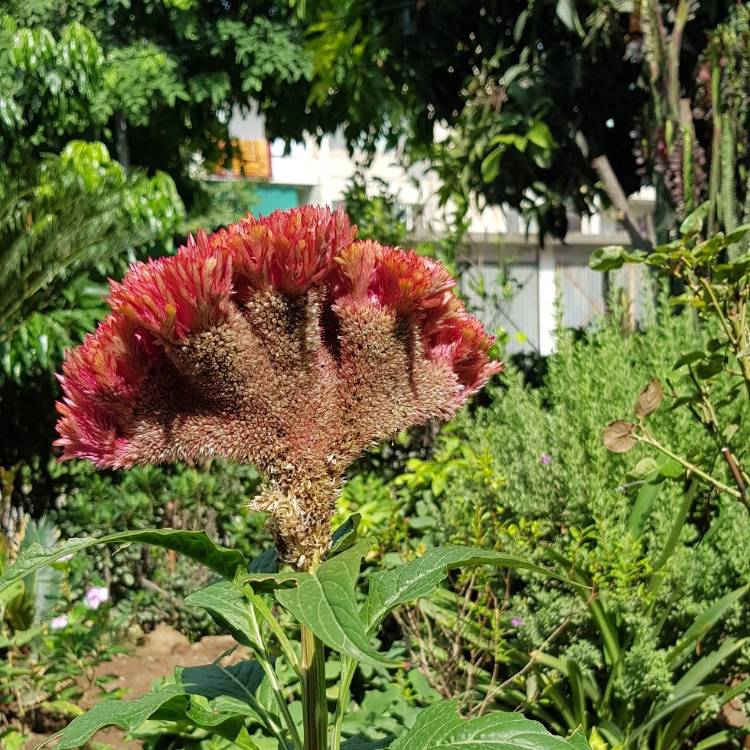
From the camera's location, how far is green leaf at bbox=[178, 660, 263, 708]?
1.43 m

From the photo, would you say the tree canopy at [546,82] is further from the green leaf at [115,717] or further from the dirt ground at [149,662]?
the green leaf at [115,717]

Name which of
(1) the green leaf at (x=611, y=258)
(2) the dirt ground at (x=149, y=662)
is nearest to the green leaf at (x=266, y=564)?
(1) the green leaf at (x=611, y=258)

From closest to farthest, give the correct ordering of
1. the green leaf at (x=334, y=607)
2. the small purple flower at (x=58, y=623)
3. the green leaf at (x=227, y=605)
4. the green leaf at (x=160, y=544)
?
the green leaf at (x=334, y=607)
the green leaf at (x=160, y=544)
the green leaf at (x=227, y=605)
the small purple flower at (x=58, y=623)

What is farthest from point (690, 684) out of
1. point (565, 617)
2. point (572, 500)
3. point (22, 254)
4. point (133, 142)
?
point (133, 142)

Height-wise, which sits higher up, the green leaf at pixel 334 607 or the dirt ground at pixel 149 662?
the green leaf at pixel 334 607

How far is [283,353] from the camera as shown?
3.79ft

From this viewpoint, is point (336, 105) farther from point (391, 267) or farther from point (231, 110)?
point (391, 267)

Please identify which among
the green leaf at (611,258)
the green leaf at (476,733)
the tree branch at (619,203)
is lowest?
the green leaf at (476,733)

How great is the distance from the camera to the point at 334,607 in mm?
994

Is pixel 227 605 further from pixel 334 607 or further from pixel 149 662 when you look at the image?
pixel 149 662

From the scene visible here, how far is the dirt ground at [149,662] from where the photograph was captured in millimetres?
3172

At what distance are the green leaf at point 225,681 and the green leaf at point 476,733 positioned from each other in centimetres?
→ 31

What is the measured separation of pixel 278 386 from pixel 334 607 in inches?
12.3

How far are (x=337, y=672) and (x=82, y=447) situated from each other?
214cm
